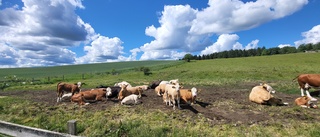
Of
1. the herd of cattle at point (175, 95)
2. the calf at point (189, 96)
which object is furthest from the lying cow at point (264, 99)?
the calf at point (189, 96)

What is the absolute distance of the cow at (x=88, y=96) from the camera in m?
11.9

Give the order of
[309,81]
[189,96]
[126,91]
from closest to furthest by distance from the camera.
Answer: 1. [189,96]
2. [309,81]
3. [126,91]

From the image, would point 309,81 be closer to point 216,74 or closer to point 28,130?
point 28,130

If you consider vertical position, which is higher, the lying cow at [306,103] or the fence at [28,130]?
the fence at [28,130]

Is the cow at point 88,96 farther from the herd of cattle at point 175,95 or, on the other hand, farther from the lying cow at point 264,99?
the lying cow at point 264,99

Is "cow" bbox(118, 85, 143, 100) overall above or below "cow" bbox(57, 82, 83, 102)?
below

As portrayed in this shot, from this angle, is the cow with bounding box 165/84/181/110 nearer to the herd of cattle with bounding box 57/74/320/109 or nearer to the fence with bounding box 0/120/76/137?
the herd of cattle with bounding box 57/74/320/109

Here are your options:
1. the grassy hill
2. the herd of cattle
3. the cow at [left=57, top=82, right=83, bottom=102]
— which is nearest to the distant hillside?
the grassy hill

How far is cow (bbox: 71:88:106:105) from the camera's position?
1193 centimetres

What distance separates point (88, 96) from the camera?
41.1ft

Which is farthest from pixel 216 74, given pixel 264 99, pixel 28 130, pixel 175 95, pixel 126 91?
pixel 28 130

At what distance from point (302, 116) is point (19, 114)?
11476 mm

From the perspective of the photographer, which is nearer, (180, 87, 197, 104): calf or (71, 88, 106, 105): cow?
(180, 87, 197, 104): calf

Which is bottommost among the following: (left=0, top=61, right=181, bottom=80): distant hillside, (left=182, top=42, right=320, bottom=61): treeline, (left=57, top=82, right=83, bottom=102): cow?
(left=0, top=61, right=181, bottom=80): distant hillside
